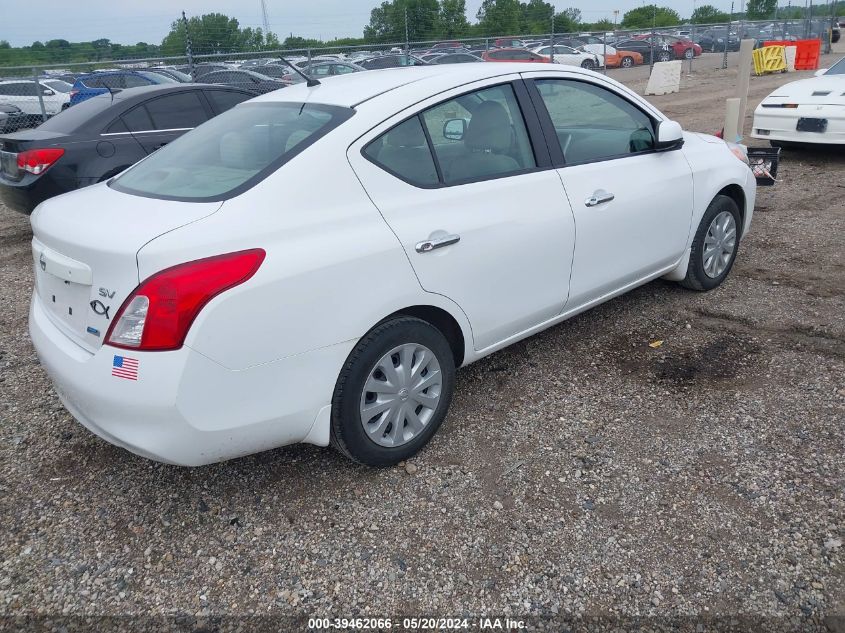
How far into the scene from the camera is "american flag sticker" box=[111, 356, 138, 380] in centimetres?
242

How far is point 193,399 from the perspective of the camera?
→ 7.93 feet

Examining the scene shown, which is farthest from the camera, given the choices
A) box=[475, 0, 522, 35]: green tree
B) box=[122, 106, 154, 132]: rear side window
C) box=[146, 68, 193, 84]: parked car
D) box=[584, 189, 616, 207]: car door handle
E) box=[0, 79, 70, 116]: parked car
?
box=[475, 0, 522, 35]: green tree

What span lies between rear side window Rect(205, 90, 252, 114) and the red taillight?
187 centimetres

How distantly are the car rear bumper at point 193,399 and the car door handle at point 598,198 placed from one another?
1657mm

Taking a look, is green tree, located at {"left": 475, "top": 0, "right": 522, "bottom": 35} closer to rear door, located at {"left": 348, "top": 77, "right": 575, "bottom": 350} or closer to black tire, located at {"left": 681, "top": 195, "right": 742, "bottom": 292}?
black tire, located at {"left": 681, "top": 195, "right": 742, "bottom": 292}

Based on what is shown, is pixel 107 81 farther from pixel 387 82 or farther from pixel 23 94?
pixel 387 82

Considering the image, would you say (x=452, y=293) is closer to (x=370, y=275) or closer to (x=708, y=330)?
(x=370, y=275)

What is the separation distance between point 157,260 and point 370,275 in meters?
0.79

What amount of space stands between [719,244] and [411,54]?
1727 cm

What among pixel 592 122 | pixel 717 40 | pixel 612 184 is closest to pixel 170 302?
pixel 612 184

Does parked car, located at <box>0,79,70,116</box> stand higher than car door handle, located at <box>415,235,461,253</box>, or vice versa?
parked car, located at <box>0,79,70,116</box>

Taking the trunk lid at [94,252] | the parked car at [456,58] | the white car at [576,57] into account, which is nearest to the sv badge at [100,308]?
the trunk lid at [94,252]

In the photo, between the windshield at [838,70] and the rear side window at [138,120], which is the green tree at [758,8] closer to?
the windshield at [838,70]

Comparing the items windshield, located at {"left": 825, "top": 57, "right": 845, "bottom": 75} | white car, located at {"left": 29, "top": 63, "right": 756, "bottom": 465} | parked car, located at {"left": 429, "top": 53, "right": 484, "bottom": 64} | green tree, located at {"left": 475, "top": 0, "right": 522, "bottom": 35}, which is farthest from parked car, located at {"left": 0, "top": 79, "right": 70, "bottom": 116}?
green tree, located at {"left": 475, "top": 0, "right": 522, "bottom": 35}
